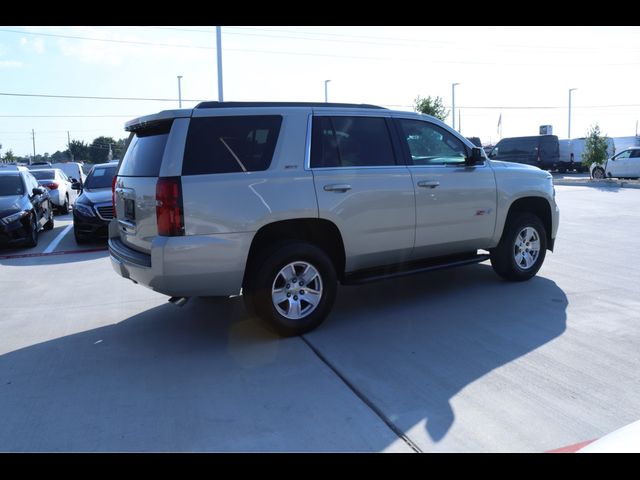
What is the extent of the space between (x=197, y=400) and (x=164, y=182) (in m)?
1.73

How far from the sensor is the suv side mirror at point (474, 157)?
20.0 ft

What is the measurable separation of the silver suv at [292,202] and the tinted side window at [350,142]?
1cm

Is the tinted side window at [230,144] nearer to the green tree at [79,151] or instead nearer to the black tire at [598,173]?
the black tire at [598,173]

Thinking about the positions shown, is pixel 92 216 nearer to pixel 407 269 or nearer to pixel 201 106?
pixel 201 106

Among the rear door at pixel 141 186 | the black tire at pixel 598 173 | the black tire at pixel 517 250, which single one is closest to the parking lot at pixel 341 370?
the black tire at pixel 517 250

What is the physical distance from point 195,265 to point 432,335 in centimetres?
213

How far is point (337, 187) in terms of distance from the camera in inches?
200

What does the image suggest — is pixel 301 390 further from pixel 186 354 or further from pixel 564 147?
pixel 564 147

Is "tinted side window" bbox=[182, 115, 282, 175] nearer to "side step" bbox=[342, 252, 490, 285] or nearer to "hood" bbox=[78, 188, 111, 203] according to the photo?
"side step" bbox=[342, 252, 490, 285]

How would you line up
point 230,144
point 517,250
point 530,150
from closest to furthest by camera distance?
point 230,144 < point 517,250 < point 530,150

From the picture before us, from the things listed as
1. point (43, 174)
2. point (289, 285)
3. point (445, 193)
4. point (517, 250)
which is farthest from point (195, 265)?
point (43, 174)

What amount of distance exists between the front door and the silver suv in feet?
0.05

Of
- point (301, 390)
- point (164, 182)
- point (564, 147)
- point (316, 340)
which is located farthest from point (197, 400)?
point (564, 147)
